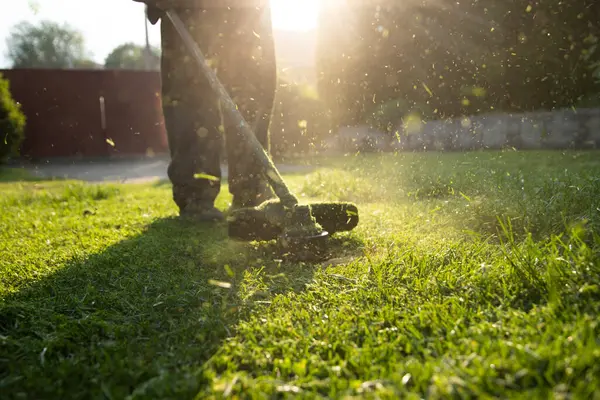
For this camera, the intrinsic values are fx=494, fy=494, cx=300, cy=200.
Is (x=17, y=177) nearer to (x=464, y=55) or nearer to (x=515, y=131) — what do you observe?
(x=464, y=55)

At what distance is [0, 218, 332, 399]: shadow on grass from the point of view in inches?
50.3

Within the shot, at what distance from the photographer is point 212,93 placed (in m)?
3.35

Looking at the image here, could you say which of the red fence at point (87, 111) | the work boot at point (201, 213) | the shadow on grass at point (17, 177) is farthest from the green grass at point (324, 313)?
the red fence at point (87, 111)

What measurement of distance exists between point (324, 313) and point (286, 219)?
0.84 metres

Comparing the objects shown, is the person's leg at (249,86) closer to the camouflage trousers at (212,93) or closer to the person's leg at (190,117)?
the camouflage trousers at (212,93)

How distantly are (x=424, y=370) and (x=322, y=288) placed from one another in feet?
2.52

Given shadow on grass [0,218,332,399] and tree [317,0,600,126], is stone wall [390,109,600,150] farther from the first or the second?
shadow on grass [0,218,332,399]

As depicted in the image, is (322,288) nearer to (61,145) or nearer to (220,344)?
(220,344)

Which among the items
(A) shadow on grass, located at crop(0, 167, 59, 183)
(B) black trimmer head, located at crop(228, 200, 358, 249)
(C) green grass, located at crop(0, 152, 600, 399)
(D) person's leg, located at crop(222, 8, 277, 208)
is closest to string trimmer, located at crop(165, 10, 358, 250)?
(B) black trimmer head, located at crop(228, 200, 358, 249)

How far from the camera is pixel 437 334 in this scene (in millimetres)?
1426

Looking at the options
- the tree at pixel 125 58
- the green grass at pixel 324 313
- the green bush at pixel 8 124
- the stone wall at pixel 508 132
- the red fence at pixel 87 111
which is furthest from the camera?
the tree at pixel 125 58

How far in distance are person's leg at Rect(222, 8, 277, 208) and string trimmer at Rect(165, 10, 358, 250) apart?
472 millimetres

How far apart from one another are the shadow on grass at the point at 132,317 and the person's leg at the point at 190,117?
795 millimetres

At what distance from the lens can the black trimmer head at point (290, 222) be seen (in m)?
2.36
